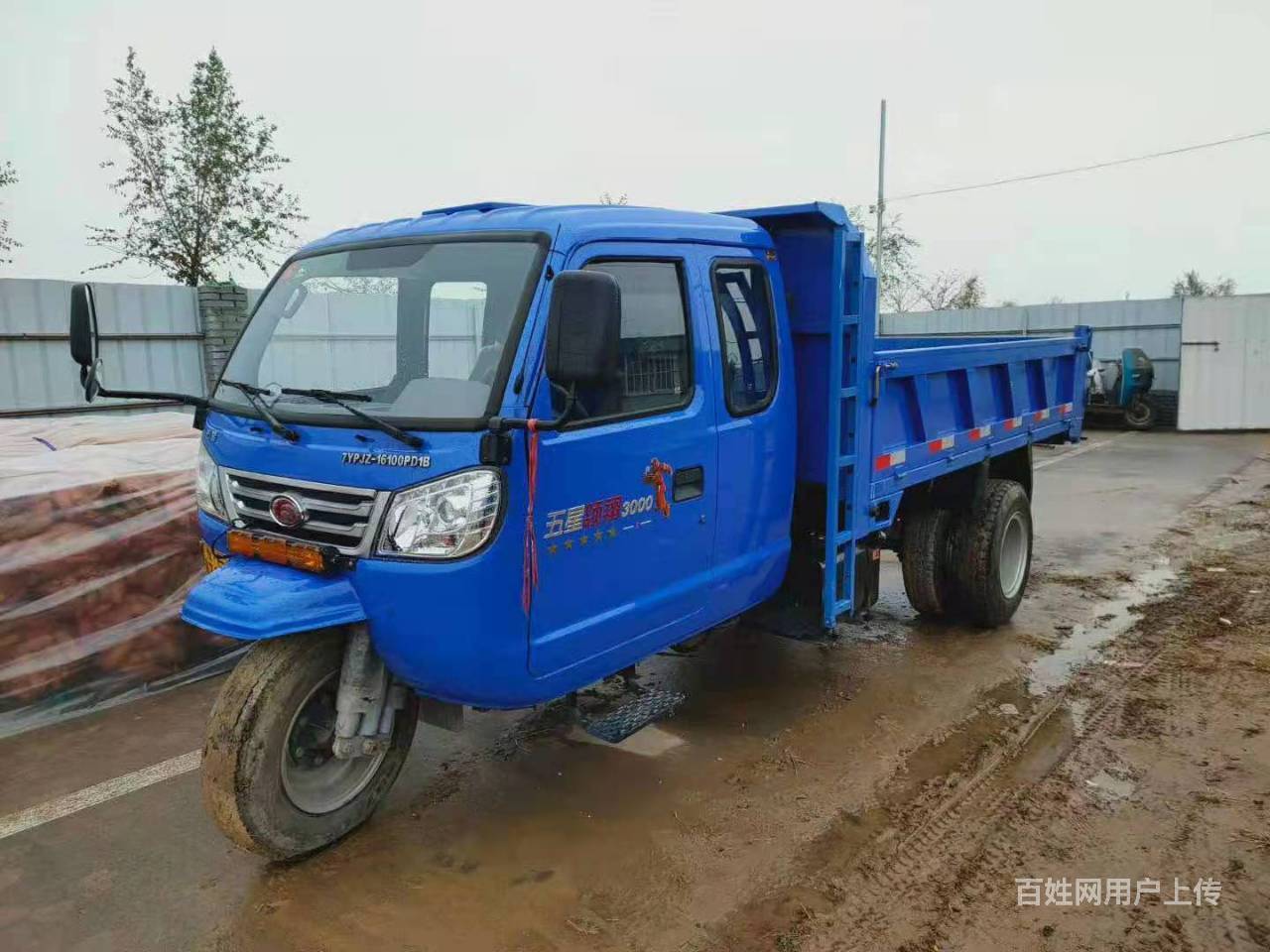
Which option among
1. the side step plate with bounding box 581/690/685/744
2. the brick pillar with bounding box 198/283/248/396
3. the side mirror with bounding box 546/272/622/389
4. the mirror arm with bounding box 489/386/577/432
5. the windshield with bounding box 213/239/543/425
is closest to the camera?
the side mirror with bounding box 546/272/622/389

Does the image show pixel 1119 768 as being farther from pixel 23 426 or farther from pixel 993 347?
pixel 23 426

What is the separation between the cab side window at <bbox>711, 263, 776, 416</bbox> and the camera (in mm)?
3887

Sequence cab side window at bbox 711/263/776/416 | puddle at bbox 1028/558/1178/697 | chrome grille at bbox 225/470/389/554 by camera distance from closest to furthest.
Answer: chrome grille at bbox 225/470/389/554 < cab side window at bbox 711/263/776/416 < puddle at bbox 1028/558/1178/697

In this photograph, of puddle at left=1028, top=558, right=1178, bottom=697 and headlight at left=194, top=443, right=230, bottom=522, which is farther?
puddle at left=1028, top=558, right=1178, bottom=697

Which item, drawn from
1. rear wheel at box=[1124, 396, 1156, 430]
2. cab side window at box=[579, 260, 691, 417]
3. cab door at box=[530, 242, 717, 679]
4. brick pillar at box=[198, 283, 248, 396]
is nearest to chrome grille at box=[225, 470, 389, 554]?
cab door at box=[530, 242, 717, 679]

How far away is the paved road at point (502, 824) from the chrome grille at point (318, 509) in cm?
122

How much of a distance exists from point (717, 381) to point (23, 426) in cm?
565

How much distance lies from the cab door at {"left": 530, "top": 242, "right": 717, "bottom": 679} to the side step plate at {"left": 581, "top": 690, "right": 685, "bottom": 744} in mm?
840

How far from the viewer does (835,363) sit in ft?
13.8

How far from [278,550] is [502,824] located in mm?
1392

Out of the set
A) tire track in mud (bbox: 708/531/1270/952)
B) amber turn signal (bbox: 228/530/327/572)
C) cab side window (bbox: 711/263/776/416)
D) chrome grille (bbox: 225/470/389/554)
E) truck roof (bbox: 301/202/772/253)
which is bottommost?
tire track in mud (bbox: 708/531/1270/952)

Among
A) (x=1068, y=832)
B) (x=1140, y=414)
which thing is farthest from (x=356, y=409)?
(x=1140, y=414)

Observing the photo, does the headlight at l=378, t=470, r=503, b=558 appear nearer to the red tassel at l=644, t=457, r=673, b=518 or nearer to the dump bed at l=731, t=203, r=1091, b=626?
the red tassel at l=644, t=457, r=673, b=518

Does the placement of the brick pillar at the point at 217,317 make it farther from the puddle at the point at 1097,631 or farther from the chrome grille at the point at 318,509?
the puddle at the point at 1097,631
